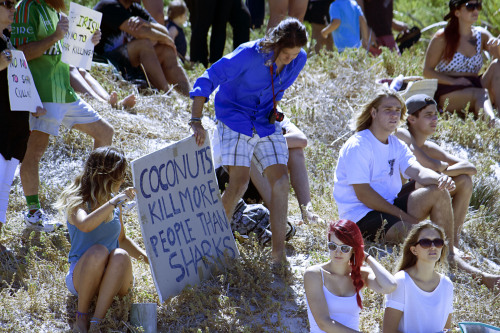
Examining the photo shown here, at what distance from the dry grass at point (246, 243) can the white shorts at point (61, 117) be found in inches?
26.5

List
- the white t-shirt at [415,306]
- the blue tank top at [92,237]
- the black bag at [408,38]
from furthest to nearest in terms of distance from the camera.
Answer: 1. the black bag at [408,38]
2. the blue tank top at [92,237]
3. the white t-shirt at [415,306]

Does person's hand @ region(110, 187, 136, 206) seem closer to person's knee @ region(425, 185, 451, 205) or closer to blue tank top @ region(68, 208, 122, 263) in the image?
blue tank top @ region(68, 208, 122, 263)

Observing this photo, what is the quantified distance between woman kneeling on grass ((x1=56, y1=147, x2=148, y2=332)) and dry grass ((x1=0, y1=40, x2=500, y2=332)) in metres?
0.14

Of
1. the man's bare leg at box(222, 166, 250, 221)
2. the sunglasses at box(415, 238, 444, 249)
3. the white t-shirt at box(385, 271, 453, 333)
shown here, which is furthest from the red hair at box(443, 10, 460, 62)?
the white t-shirt at box(385, 271, 453, 333)

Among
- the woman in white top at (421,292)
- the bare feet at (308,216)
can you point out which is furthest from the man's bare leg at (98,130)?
the woman in white top at (421,292)

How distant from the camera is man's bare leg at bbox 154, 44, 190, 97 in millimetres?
7449

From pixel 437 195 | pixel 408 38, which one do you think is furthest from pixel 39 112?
pixel 408 38

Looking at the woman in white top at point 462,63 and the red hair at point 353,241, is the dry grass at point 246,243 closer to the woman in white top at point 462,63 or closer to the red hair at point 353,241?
the woman in white top at point 462,63

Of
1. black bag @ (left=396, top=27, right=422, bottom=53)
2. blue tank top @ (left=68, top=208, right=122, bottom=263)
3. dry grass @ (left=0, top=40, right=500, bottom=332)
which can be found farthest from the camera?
black bag @ (left=396, top=27, right=422, bottom=53)

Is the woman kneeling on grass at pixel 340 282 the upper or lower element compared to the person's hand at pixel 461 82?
lower

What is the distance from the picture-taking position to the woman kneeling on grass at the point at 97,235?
157 inches

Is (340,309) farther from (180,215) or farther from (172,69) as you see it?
(172,69)

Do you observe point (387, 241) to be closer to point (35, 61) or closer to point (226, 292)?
point (226, 292)

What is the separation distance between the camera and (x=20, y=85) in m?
4.76
